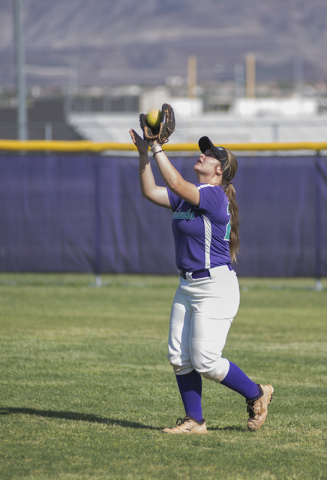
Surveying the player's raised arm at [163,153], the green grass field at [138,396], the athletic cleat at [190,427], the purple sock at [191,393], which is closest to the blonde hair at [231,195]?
the player's raised arm at [163,153]

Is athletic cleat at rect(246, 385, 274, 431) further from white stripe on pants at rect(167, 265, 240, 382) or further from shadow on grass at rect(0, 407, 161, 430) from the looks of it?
shadow on grass at rect(0, 407, 161, 430)

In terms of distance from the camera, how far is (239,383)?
13.6ft

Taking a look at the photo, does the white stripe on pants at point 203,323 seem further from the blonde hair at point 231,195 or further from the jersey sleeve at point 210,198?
the jersey sleeve at point 210,198

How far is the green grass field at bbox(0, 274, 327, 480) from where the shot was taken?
11.8 ft

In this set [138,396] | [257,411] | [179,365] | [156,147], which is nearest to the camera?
[156,147]

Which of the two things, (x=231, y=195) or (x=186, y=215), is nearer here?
(x=186, y=215)

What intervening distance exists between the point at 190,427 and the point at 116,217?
7070mm

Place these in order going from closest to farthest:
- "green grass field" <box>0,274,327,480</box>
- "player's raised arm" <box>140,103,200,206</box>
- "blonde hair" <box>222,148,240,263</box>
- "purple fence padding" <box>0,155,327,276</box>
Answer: "green grass field" <box>0,274,327,480</box>
"player's raised arm" <box>140,103,200,206</box>
"blonde hair" <box>222,148,240,263</box>
"purple fence padding" <box>0,155,327,276</box>

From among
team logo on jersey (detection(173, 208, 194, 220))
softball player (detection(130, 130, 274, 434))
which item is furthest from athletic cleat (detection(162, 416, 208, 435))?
team logo on jersey (detection(173, 208, 194, 220))

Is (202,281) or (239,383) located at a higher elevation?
(202,281)

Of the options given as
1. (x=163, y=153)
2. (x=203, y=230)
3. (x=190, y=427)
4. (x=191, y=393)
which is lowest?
(x=190, y=427)

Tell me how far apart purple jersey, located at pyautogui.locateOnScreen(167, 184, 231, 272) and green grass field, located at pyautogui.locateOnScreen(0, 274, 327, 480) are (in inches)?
41.3

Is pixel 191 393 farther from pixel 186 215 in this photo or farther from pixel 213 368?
pixel 186 215

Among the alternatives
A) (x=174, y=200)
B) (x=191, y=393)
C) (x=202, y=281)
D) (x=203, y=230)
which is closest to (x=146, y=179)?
(x=174, y=200)
